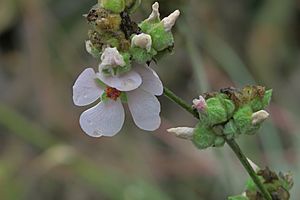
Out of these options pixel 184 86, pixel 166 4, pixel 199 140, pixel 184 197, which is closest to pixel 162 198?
pixel 184 197

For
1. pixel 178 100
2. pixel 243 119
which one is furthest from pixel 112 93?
pixel 243 119

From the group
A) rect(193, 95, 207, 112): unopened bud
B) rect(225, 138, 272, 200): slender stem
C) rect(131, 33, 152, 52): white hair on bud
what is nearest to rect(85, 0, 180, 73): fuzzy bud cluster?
rect(131, 33, 152, 52): white hair on bud

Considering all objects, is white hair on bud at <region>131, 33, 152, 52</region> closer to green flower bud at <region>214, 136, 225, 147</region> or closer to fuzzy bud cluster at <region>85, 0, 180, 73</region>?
fuzzy bud cluster at <region>85, 0, 180, 73</region>

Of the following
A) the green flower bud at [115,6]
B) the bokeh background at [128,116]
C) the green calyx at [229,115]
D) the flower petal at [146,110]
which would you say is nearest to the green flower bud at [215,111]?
the green calyx at [229,115]

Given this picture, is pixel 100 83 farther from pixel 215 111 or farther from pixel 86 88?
pixel 215 111

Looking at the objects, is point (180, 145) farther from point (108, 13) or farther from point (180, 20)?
point (108, 13)

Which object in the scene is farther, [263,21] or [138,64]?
[263,21]
